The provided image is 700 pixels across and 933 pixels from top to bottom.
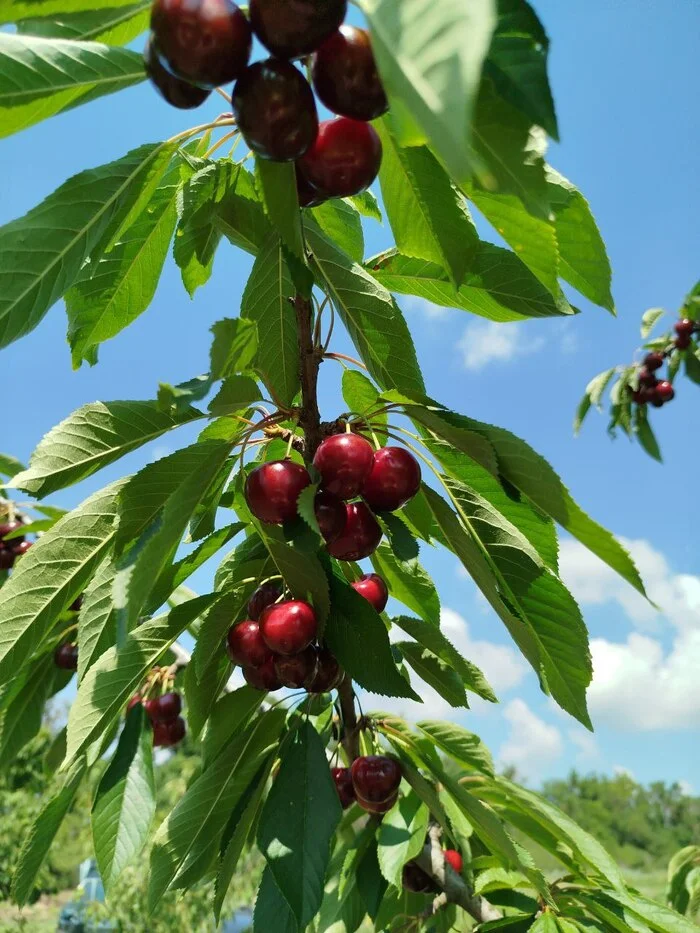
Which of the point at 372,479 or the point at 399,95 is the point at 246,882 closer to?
the point at 372,479

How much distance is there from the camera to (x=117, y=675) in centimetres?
150

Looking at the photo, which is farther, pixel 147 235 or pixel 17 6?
pixel 147 235

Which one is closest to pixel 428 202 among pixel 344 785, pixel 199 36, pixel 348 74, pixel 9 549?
pixel 348 74

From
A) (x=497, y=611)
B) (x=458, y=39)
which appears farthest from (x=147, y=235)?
(x=458, y=39)

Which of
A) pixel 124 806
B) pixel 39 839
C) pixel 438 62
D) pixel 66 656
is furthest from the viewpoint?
pixel 66 656

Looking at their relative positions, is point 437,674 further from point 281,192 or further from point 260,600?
point 281,192

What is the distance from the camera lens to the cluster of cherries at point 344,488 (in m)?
1.24

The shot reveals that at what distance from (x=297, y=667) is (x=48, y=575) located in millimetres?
487

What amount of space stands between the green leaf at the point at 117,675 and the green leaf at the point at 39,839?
2.00 feet

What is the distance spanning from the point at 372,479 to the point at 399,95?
2.95 ft

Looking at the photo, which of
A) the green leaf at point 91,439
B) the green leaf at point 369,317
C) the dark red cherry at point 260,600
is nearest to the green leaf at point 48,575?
the green leaf at point 91,439

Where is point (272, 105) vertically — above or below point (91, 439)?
above

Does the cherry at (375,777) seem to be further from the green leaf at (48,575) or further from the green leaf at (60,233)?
the green leaf at (60,233)

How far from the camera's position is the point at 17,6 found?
2.87ft
